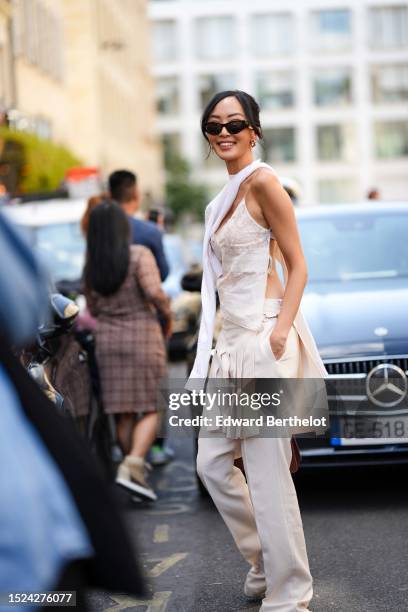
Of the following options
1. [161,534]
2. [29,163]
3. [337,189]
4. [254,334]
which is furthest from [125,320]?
[337,189]

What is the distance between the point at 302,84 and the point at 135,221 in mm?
Result: 88683

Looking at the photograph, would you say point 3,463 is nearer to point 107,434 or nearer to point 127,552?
point 127,552

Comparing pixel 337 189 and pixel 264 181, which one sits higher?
pixel 264 181

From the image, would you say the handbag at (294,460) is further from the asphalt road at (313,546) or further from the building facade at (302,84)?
the building facade at (302,84)

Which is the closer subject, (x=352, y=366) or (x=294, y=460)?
(x=294, y=460)

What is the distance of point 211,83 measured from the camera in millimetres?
96438

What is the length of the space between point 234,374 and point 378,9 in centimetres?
9621

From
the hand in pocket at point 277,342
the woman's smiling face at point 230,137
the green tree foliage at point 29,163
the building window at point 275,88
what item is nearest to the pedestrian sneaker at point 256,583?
the hand in pocket at point 277,342

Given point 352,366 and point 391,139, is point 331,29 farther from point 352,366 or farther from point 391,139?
point 352,366

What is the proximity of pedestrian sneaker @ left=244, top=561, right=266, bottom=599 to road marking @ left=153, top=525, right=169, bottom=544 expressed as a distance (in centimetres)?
139

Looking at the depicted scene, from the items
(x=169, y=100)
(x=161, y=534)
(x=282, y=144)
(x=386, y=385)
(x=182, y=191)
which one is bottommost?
(x=182, y=191)

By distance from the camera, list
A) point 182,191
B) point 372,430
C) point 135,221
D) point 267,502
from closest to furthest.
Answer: point 267,502 < point 372,430 < point 135,221 < point 182,191

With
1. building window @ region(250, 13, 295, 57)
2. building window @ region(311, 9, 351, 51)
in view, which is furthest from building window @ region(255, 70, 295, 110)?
building window @ region(311, 9, 351, 51)

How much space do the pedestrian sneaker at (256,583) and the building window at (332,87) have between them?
92.8m
